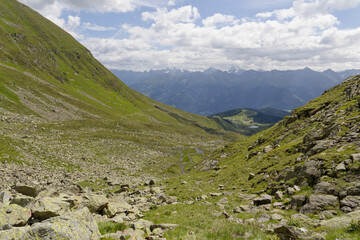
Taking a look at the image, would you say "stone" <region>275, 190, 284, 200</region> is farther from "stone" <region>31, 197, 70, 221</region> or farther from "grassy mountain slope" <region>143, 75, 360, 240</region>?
"stone" <region>31, 197, 70, 221</region>

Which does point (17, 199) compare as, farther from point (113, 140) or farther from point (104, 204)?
point (113, 140)

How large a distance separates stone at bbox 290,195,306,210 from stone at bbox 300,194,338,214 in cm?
55

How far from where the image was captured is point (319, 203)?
13648 mm

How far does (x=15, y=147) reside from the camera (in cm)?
3947

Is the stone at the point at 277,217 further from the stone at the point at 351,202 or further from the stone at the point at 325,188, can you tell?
the stone at the point at 325,188

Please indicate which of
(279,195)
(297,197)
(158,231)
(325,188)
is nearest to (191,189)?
(279,195)

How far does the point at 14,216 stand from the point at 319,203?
58.7ft

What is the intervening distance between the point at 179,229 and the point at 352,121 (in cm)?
2445

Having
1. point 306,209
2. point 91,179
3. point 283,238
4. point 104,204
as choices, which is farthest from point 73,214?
point 91,179

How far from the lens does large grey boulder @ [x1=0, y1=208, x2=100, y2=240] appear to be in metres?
7.23

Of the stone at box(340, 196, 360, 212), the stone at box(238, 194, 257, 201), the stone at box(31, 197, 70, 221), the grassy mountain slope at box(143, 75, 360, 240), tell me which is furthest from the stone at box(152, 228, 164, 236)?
the stone at box(238, 194, 257, 201)

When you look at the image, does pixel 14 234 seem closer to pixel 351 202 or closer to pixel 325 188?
pixel 351 202

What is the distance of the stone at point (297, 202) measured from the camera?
14.6 meters

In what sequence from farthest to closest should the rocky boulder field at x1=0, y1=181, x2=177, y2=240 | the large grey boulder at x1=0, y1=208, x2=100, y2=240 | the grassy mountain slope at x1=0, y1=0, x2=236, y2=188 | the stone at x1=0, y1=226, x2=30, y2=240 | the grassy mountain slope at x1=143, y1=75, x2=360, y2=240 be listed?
1. the grassy mountain slope at x1=0, y1=0, x2=236, y2=188
2. the grassy mountain slope at x1=143, y1=75, x2=360, y2=240
3. the rocky boulder field at x1=0, y1=181, x2=177, y2=240
4. the large grey boulder at x1=0, y1=208, x2=100, y2=240
5. the stone at x1=0, y1=226, x2=30, y2=240
